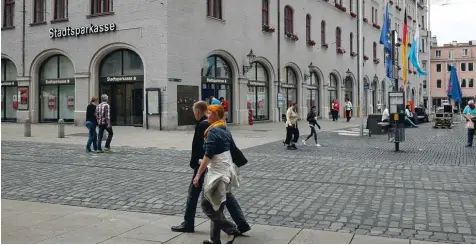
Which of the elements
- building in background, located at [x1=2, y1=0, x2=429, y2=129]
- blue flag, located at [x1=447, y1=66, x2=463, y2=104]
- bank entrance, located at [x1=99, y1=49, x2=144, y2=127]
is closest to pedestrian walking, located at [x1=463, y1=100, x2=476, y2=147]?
building in background, located at [x1=2, y1=0, x2=429, y2=129]

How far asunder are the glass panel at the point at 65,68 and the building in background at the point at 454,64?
281 feet

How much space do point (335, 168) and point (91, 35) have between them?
61.7ft

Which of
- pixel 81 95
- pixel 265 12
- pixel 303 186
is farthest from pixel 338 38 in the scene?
pixel 303 186

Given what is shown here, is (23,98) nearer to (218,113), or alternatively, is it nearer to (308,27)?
(308,27)

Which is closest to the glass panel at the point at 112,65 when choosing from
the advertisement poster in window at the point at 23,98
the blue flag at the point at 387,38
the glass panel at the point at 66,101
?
the glass panel at the point at 66,101

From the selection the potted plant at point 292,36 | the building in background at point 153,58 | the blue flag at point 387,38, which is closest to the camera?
the building in background at point 153,58

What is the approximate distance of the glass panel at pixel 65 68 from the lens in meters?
27.6

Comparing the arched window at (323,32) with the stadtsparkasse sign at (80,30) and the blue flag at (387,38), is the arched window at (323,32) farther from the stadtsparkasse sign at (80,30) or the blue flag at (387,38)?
the stadtsparkasse sign at (80,30)

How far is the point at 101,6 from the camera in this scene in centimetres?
2583

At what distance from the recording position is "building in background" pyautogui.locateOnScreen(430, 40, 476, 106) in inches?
3802

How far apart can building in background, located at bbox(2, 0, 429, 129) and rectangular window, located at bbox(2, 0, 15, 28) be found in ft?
0.20

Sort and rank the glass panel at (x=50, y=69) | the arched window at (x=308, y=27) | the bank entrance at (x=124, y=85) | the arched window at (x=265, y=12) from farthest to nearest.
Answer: the arched window at (x=308, y=27) → the arched window at (x=265, y=12) → the glass panel at (x=50, y=69) → the bank entrance at (x=124, y=85)

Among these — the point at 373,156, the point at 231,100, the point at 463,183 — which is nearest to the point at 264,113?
the point at 231,100

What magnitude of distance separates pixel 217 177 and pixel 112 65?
22273 millimetres
